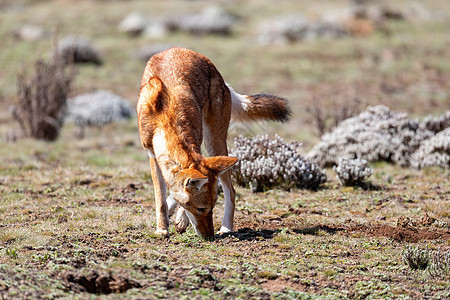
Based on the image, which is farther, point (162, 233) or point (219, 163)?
point (162, 233)

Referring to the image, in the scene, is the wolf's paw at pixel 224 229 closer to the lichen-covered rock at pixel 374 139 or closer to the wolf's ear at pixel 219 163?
the wolf's ear at pixel 219 163

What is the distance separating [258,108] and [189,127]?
198cm

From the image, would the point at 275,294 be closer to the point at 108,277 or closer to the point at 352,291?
the point at 352,291

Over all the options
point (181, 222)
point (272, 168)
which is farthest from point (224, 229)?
point (272, 168)

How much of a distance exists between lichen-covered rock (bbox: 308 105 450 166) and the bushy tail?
345cm

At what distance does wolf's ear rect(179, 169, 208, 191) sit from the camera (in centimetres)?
489

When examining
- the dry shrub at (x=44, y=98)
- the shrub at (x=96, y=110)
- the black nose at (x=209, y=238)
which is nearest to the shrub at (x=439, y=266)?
the black nose at (x=209, y=238)

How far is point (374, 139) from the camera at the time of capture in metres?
10.9

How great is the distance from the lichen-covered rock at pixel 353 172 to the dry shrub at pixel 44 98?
24.9 feet

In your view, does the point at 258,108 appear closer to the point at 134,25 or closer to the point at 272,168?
the point at 272,168

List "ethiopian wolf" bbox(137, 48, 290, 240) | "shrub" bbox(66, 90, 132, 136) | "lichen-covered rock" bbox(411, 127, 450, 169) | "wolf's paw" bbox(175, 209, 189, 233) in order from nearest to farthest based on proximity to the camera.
→ "ethiopian wolf" bbox(137, 48, 290, 240)
"wolf's paw" bbox(175, 209, 189, 233)
"lichen-covered rock" bbox(411, 127, 450, 169)
"shrub" bbox(66, 90, 132, 136)

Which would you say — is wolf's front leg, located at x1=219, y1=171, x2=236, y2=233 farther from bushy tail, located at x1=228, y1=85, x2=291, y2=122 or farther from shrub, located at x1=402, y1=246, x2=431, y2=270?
shrub, located at x1=402, y1=246, x2=431, y2=270

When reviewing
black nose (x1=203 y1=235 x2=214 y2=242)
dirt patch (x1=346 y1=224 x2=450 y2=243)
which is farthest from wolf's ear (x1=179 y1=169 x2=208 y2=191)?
dirt patch (x1=346 y1=224 x2=450 y2=243)

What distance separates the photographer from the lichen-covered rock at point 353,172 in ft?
28.6
